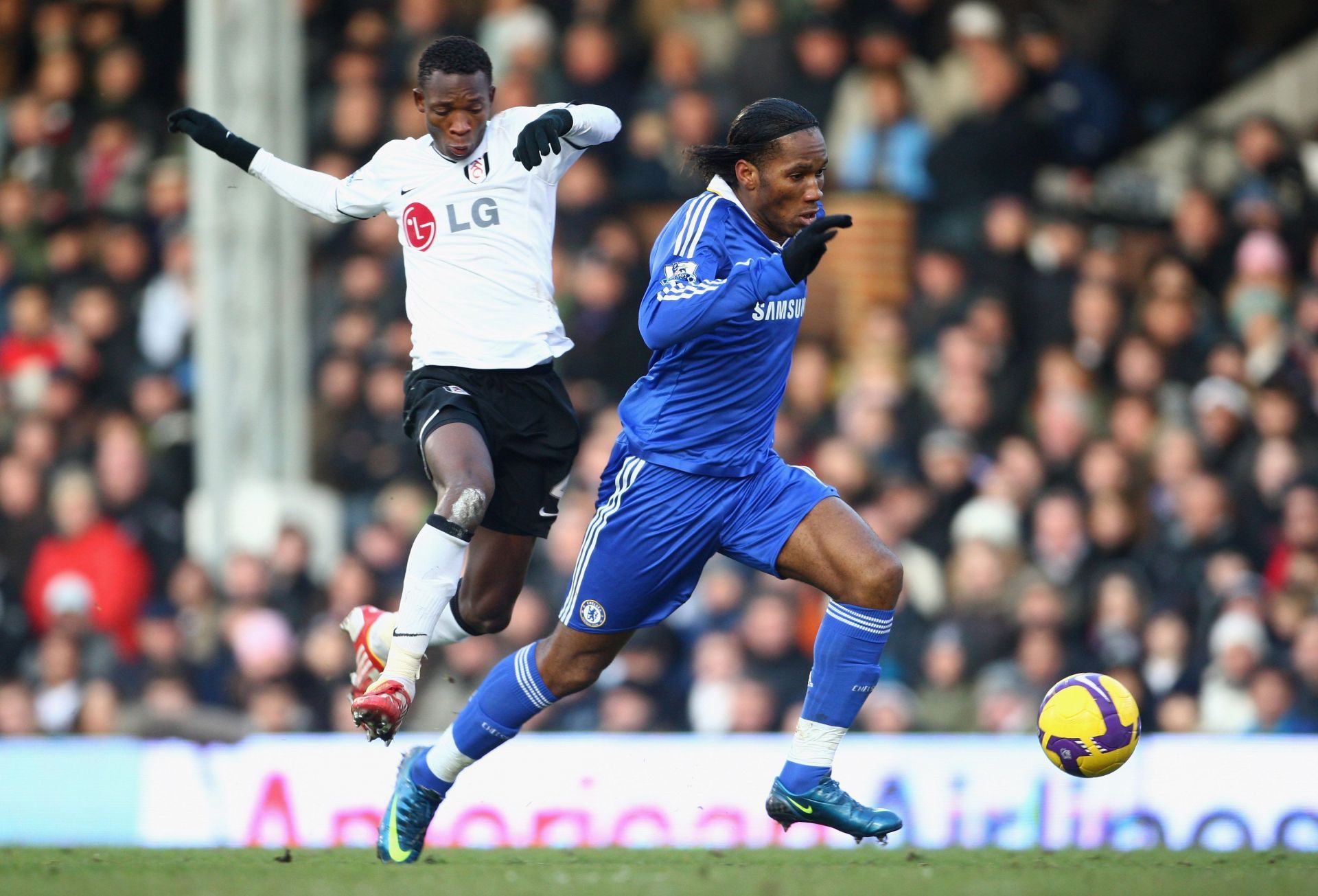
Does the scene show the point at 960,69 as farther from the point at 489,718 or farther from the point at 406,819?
the point at 406,819

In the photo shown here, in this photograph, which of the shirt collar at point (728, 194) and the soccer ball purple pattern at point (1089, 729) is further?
the soccer ball purple pattern at point (1089, 729)

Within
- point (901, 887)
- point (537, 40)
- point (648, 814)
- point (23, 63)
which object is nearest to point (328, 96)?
point (537, 40)

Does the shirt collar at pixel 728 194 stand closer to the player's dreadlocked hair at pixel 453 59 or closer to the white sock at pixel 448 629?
the player's dreadlocked hair at pixel 453 59

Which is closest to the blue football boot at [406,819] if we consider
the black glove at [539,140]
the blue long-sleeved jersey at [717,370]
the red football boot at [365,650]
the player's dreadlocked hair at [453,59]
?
the red football boot at [365,650]

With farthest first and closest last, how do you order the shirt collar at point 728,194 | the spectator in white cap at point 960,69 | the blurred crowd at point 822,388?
1. the spectator in white cap at point 960,69
2. the blurred crowd at point 822,388
3. the shirt collar at point 728,194

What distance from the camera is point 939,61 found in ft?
40.0

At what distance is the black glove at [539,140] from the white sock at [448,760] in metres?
2.08

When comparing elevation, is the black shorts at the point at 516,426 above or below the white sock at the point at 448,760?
above

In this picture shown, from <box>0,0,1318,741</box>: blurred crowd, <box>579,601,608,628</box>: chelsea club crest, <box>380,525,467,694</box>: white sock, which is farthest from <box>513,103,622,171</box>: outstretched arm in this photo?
<box>0,0,1318,741</box>: blurred crowd

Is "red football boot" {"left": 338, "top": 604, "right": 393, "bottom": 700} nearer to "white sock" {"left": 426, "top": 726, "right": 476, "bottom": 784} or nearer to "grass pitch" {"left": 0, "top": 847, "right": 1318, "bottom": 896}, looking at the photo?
"white sock" {"left": 426, "top": 726, "right": 476, "bottom": 784}

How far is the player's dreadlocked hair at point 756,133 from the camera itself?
6500 millimetres

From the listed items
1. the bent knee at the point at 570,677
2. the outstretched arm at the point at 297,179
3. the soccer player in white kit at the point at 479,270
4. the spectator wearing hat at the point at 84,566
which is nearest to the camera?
the bent knee at the point at 570,677

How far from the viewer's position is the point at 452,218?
22.7ft

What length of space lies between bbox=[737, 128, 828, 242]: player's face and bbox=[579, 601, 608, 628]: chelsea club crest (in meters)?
1.45
